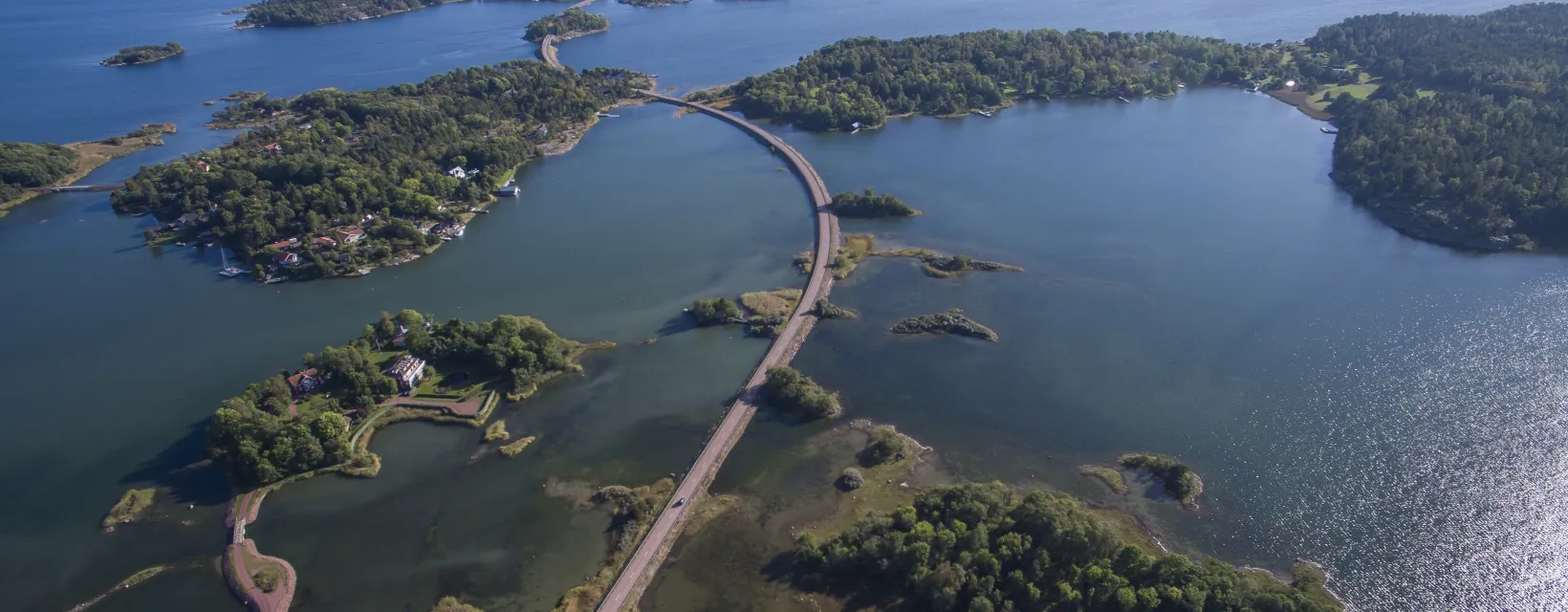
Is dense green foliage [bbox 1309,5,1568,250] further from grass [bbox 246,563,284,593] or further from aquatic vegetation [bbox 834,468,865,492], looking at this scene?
grass [bbox 246,563,284,593]

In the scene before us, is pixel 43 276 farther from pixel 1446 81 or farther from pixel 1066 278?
pixel 1446 81

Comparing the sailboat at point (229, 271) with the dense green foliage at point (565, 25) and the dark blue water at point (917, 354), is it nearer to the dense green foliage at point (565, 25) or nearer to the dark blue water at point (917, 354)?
the dark blue water at point (917, 354)

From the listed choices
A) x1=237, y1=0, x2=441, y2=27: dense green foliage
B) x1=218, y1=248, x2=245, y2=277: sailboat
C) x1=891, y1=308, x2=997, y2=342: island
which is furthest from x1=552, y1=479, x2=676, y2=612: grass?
x1=237, y1=0, x2=441, y2=27: dense green foliage

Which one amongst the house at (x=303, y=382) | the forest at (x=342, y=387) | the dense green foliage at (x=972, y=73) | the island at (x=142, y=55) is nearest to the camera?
the forest at (x=342, y=387)

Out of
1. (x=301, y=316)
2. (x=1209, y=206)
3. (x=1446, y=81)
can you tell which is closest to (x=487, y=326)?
(x=301, y=316)

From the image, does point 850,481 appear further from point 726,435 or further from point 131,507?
point 131,507

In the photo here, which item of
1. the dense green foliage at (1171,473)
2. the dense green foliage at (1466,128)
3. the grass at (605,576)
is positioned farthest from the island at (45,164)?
the dense green foliage at (1466,128)

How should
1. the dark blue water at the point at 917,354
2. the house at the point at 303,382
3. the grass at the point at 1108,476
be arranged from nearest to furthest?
the dark blue water at the point at 917,354 < the grass at the point at 1108,476 < the house at the point at 303,382
